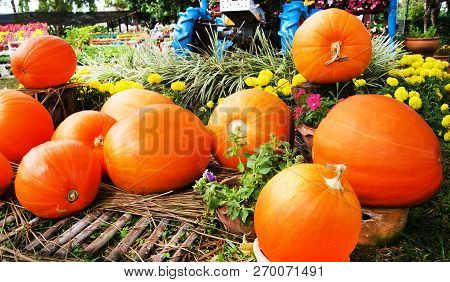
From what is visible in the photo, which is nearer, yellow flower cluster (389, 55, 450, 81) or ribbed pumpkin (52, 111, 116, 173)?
ribbed pumpkin (52, 111, 116, 173)

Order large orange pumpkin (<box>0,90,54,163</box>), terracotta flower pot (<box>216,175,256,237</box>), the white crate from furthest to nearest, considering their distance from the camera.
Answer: the white crate → large orange pumpkin (<box>0,90,54,163</box>) → terracotta flower pot (<box>216,175,256,237</box>)

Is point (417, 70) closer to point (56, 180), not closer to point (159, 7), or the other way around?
point (56, 180)

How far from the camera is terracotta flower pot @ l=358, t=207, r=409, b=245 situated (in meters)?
1.83

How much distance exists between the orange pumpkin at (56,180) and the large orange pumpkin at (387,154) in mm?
1318

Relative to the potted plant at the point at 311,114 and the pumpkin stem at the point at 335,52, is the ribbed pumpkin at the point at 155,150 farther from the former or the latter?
the pumpkin stem at the point at 335,52

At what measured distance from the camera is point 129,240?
1.93 meters

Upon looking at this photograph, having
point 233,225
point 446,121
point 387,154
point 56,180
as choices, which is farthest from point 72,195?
point 446,121

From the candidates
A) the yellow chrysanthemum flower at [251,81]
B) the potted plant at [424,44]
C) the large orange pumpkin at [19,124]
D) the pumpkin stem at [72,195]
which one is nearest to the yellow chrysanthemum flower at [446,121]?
the yellow chrysanthemum flower at [251,81]

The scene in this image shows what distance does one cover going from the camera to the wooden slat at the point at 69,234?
187 centimetres

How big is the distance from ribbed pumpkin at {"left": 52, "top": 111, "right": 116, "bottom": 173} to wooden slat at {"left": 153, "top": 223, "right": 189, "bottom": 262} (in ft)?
2.51

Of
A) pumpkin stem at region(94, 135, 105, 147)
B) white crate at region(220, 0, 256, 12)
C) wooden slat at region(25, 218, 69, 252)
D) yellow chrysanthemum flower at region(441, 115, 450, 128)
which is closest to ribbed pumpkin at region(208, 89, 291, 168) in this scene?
pumpkin stem at region(94, 135, 105, 147)

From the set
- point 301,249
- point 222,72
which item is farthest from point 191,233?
point 222,72

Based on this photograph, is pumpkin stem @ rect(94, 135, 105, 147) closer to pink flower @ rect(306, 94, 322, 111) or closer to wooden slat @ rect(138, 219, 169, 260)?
wooden slat @ rect(138, 219, 169, 260)
